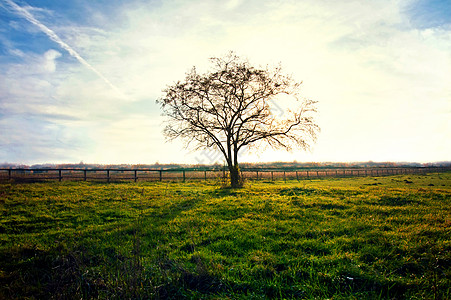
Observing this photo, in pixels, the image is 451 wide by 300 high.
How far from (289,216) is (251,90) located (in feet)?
50.9

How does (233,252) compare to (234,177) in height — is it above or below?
below

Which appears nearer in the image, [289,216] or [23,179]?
[289,216]

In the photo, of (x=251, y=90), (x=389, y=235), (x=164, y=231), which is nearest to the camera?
(x=389, y=235)

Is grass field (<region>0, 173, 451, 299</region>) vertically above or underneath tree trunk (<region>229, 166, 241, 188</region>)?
underneath

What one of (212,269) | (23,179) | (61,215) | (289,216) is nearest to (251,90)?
(289,216)

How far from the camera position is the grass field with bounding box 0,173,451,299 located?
4.57 meters

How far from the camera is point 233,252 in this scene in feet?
21.1

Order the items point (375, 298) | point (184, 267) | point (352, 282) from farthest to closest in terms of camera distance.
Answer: point (184, 267) → point (352, 282) → point (375, 298)

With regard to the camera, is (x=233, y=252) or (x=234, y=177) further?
(x=234, y=177)

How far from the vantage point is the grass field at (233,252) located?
15.0 feet

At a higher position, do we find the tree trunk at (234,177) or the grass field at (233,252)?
the tree trunk at (234,177)

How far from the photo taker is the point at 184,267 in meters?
5.20

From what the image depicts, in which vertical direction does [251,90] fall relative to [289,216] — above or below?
above

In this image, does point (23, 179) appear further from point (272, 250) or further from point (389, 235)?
point (389, 235)
